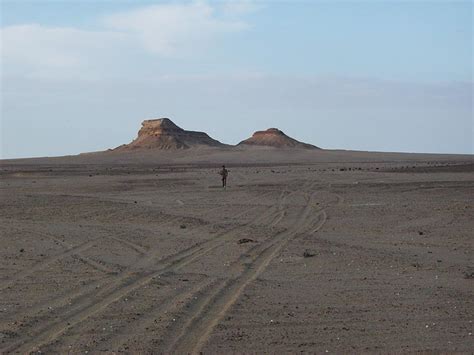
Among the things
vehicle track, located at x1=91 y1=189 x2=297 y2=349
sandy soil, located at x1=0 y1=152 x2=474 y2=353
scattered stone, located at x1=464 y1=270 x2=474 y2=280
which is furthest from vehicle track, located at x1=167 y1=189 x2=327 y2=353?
scattered stone, located at x1=464 y1=270 x2=474 y2=280

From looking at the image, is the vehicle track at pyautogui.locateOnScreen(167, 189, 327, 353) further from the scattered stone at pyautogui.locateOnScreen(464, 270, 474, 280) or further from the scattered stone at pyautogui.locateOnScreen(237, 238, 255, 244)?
the scattered stone at pyautogui.locateOnScreen(464, 270, 474, 280)

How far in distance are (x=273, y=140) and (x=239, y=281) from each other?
149312 mm

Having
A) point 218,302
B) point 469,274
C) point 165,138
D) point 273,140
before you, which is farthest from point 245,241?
point 273,140

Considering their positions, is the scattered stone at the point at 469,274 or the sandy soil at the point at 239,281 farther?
the scattered stone at the point at 469,274

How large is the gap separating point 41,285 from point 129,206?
17282mm

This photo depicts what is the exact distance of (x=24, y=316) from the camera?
9.94m

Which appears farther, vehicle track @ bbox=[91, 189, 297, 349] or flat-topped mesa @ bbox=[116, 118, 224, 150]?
flat-topped mesa @ bbox=[116, 118, 224, 150]

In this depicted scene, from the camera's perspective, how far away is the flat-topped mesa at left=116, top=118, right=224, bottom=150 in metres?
145

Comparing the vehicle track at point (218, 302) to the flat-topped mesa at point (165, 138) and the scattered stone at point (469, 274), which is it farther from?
the flat-topped mesa at point (165, 138)

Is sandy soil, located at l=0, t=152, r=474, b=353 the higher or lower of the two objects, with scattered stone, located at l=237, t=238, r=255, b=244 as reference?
lower

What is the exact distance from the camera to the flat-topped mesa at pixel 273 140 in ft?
519

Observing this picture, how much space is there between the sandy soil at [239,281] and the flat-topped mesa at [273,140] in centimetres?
13212

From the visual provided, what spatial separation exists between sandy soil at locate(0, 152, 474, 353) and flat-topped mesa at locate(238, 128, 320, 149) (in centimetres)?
13212

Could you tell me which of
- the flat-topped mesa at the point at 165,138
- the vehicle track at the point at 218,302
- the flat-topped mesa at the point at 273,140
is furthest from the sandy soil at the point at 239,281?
the flat-topped mesa at the point at 273,140
